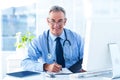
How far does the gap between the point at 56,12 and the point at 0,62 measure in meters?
2.28

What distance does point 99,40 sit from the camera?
64.1 inches

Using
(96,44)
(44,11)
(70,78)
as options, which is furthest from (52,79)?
(44,11)

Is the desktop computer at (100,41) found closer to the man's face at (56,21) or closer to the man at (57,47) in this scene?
the man at (57,47)

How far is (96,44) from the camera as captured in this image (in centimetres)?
162

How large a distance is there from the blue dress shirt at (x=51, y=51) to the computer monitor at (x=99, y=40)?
2.10 ft

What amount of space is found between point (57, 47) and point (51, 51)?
0.07 meters

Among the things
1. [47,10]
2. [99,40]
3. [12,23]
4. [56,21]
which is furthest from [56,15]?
[12,23]

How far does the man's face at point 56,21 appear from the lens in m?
2.28

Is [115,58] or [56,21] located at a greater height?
[56,21]

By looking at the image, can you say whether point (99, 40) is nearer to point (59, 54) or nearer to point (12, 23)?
point (59, 54)

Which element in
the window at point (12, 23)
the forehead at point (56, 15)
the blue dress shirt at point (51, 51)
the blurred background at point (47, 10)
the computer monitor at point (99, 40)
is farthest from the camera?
the window at point (12, 23)

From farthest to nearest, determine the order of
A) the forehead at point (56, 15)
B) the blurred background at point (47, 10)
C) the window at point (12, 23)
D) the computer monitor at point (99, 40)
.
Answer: the window at point (12, 23) → the blurred background at point (47, 10) → the forehead at point (56, 15) → the computer monitor at point (99, 40)

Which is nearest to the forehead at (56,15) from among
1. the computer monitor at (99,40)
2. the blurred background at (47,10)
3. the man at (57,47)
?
the man at (57,47)

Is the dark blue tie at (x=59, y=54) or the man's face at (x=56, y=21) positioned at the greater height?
the man's face at (x=56, y=21)
